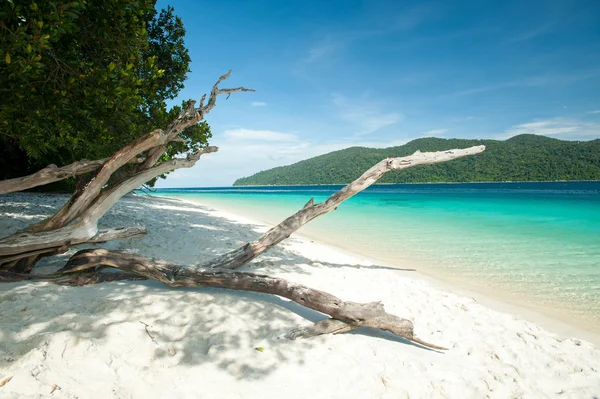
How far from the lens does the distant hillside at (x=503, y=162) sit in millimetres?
91250

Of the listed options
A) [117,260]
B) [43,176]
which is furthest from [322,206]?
[43,176]

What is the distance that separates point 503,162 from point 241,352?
11691 cm

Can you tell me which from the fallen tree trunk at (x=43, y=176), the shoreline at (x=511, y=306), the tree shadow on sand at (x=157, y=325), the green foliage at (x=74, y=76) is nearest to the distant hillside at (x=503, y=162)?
the shoreline at (x=511, y=306)

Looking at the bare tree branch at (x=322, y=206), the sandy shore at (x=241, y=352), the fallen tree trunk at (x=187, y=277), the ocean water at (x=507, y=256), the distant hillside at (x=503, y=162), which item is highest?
the distant hillside at (x=503, y=162)

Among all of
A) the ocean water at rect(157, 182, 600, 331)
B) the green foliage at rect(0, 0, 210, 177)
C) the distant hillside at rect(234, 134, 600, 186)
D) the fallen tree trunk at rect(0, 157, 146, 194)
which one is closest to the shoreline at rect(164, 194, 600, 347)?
the ocean water at rect(157, 182, 600, 331)

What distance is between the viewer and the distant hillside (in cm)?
9125

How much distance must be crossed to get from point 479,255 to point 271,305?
8.05 m

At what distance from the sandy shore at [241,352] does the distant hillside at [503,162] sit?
289 ft

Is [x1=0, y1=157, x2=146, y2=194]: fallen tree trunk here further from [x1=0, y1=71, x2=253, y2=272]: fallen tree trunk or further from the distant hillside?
the distant hillside

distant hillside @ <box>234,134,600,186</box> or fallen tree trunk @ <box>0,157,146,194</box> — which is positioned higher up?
distant hillside @ <box>234,134,600,186</box>

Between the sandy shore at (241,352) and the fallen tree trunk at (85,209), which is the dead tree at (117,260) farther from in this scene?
the sandy shore at (241,352)

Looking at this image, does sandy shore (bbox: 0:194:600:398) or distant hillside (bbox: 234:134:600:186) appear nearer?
sandy shore (bbox: 0:194:600:398)

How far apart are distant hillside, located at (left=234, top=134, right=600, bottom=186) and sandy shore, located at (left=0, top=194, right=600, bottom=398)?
289ft

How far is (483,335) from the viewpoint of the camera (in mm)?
4113
